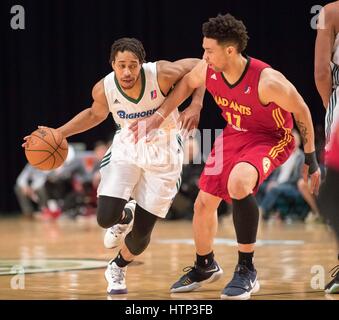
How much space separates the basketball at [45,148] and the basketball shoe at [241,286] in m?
1.49

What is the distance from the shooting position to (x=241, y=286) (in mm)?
4613

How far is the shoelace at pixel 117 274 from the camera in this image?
509 centimetres

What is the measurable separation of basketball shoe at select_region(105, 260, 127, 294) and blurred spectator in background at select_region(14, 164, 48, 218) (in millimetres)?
9210

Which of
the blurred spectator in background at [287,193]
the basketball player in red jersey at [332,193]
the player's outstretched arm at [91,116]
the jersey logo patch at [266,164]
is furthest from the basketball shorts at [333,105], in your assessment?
the blurred spectator in background at [287,193]

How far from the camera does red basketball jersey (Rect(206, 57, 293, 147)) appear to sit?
470 centimetres

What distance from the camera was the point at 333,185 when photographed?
265 centimetres

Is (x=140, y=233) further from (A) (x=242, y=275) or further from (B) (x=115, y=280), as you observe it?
(A) (x=242, y=275)

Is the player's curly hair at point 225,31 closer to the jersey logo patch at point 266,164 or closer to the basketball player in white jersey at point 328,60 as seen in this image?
the basketball player in white jersey at point 328,60

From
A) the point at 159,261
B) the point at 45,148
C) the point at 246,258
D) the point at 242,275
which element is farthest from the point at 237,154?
the point at 159,261

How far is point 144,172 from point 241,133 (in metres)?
0.80

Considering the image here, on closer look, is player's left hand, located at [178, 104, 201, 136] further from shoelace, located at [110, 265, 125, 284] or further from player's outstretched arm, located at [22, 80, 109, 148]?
shoelace, located at [110, 265, 125, 284]

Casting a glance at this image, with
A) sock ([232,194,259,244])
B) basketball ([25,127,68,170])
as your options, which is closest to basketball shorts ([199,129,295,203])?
sock ([232,194,259,244])

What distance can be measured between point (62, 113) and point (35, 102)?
2.07ft
